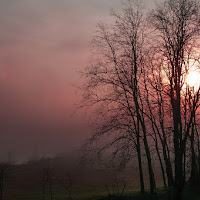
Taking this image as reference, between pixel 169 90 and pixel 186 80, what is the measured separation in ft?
4.08

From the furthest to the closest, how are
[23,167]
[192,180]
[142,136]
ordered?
[23,167] < [192,180] < [142,136]

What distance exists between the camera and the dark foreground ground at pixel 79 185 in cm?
2102

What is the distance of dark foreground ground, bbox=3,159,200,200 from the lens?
68.9ft

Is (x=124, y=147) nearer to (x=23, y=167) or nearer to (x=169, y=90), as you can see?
(x=169, y=90)

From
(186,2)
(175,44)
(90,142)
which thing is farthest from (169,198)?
(186,2)

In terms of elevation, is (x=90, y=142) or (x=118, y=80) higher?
(x=118, y=80)

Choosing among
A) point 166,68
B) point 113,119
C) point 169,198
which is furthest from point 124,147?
point 166,68

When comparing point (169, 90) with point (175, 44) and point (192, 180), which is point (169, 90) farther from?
point (192, 180)

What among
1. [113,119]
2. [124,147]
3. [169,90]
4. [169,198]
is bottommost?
[169,198]

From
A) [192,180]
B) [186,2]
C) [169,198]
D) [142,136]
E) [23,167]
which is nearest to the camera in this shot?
[186,2]

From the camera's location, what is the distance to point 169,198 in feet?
58.1

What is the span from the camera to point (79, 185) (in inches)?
3150

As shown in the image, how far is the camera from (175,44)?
16781mm

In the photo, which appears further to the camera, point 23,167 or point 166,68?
point 23,167
